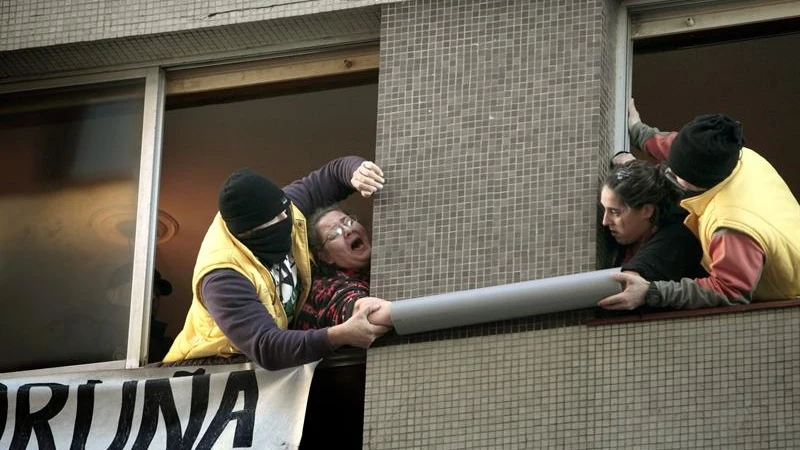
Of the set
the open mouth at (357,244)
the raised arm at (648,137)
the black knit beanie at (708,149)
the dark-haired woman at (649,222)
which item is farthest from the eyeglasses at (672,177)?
the open mouth at (357,244)

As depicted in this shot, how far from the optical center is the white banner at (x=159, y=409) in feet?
32.4

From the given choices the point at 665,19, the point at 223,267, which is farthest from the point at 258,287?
the point at 665,19

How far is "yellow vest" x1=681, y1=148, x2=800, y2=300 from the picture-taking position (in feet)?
30.2

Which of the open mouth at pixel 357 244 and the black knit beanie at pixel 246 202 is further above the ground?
the black knit beanie at pixel 246 202

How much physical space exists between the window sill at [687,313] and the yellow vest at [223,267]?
4.77 feet

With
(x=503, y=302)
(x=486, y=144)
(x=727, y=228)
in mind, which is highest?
(x=486, y=144)

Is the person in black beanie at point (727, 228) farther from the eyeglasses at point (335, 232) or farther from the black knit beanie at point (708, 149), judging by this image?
the eyeglasses at point (335, 232)

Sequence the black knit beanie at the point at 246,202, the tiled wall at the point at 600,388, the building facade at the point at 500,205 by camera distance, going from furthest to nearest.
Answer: the black knit beanie at the point at 246,202, the building facade at the point at 500,205, the tiled wall at the point at 600,388

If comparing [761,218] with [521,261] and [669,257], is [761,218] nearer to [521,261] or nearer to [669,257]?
[669,257]

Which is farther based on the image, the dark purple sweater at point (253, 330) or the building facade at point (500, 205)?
the dark purple sweater at point (253, 330)

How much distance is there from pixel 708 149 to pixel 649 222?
1.89 feet

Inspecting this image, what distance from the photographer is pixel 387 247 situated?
32.9ft

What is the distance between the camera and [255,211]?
9.98 m

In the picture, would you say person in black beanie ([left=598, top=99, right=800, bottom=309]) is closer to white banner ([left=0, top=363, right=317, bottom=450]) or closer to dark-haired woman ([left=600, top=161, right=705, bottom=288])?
dark-haired woman ([left=600, top=161, right=705, bottom=288])
